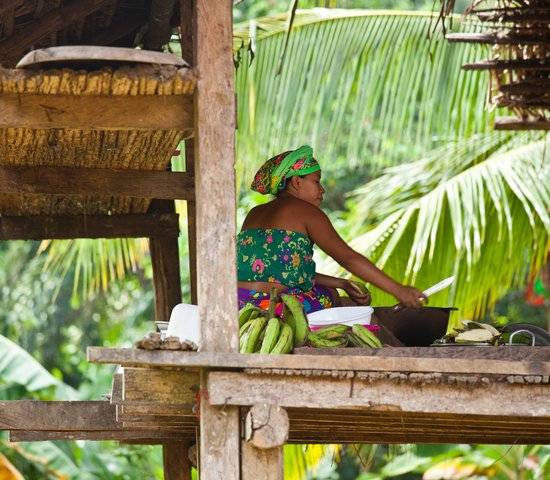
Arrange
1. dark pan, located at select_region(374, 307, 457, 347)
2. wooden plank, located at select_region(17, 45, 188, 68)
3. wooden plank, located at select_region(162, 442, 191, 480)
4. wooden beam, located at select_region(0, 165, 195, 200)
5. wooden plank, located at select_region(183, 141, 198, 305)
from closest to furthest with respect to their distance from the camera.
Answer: wooden plank, located at select_region(17, 45, 188, 68), dark pan, located at select_region(374, 307, 457, 347), wooden beam, located at select_region(0, 165, 195, 200), wooden plank, located at select_region(183, 141, 198, 305), wooden plank, located at select_region(162, 442, 191, 480)

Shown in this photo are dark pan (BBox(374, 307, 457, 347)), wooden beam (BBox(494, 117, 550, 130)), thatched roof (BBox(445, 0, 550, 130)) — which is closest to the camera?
dark pan (BBox(374, 307, 457, 347))

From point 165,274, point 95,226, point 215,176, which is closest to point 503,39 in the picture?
point 165,274

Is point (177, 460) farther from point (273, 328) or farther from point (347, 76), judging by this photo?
point (347, 76)

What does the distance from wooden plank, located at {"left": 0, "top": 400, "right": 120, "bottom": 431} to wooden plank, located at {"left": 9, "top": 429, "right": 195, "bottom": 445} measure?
0.77ft

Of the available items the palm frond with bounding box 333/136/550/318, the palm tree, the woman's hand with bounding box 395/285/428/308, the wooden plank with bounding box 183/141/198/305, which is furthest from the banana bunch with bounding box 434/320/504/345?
the palm tree

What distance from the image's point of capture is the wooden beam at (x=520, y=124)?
25.2ft

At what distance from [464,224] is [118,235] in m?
3.02

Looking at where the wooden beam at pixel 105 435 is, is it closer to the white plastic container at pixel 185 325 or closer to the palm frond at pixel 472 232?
the white plastic container at pixel 185 325

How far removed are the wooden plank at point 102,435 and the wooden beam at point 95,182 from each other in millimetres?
1370

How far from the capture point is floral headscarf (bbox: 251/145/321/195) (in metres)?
6.03

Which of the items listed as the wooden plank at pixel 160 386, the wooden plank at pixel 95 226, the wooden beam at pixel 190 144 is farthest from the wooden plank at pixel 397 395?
the wooden plank at pixel 95 226

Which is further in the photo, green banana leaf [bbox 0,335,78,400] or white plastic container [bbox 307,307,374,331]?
green banana leaf [bbox 0,335,78,400]

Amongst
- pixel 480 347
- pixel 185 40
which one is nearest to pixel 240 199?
pixel 185 40

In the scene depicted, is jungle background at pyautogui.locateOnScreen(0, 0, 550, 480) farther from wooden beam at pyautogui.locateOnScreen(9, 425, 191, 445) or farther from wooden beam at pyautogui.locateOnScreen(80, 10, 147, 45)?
wooden beam at pyautogui.locateOnScreen(80, 10, 147, 45)
